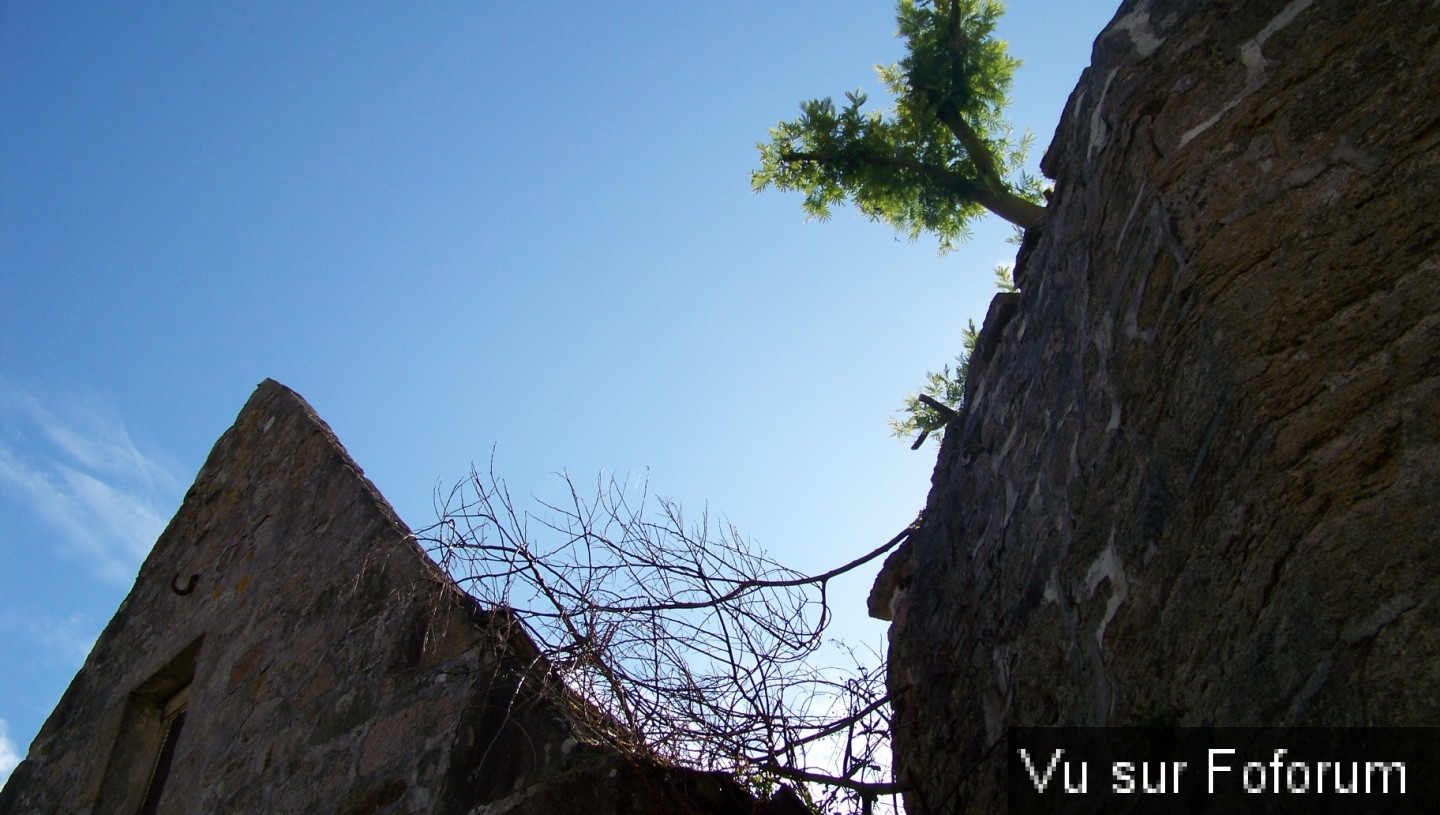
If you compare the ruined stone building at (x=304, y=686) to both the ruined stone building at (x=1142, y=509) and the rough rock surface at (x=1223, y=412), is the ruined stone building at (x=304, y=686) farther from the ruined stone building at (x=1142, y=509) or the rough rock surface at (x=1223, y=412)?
the rough rock surface at (x=1223, y=412)

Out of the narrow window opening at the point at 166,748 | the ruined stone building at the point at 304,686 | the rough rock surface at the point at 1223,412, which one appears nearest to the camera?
the rough rock surface at the point at 1223,412

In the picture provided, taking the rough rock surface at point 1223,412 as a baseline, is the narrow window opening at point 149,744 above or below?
below

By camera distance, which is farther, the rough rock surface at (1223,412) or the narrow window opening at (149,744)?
the narrow window opening at (149,744)

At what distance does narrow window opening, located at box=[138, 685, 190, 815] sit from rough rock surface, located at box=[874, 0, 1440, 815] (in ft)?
8.91

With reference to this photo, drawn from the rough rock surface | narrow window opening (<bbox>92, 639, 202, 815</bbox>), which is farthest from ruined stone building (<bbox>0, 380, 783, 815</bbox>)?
the rough rock surface

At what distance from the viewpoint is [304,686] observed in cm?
344

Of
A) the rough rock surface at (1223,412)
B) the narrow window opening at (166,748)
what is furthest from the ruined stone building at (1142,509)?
the narrow window opening at (166,748)

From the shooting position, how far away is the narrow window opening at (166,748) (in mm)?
4043

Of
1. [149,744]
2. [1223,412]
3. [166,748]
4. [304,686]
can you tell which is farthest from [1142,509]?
[149,744]

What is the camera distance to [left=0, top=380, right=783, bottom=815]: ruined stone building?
8.64 feet

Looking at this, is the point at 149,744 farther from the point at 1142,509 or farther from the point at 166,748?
the point at 1142,509

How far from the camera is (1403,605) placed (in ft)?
4.58

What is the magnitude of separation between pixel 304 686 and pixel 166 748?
3.95 ft

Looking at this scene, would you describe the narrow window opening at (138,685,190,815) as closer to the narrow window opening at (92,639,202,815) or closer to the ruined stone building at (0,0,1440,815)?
the narrow window opening at (92,639,202,815)
